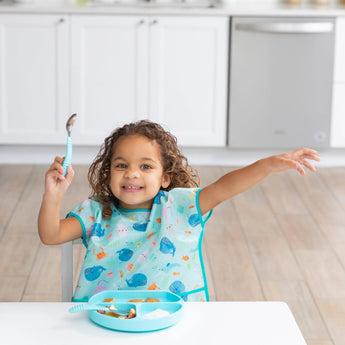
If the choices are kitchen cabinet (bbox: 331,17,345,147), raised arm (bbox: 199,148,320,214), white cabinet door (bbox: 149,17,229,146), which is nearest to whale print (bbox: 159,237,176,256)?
raised arm (bbox: 199,148,320,214)

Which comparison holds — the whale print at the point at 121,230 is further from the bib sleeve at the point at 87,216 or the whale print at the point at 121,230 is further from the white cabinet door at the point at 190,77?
the white cabinet door at the point at 190,77

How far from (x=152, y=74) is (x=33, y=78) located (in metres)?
0.72

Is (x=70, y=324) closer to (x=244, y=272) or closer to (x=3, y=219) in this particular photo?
(x=244, y=272)

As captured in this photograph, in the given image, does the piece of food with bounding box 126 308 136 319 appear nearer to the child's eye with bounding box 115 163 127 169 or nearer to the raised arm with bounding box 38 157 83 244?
the raised arm with bounding box 38 157 83 244

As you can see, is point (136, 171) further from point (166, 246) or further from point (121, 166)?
point (166, 246)

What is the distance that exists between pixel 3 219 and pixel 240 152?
68.2 inches

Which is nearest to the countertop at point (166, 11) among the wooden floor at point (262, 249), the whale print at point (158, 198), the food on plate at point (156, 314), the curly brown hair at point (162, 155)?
the wooden floor at point (262, 249)

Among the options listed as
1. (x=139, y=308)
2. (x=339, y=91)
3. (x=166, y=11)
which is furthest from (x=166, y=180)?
(x=339, y=91)

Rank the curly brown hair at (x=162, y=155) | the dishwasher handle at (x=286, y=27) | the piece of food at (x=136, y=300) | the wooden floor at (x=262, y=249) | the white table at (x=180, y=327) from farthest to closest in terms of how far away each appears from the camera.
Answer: the dishwasher handle at (x=286, y=27) → the wooden floor at (x=262, y=249) → the curly brown hair at (x=162, y=155) → the piece of food at (x=136, y=300) → the white table at (x=180, y=327)

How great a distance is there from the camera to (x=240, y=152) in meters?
4.74

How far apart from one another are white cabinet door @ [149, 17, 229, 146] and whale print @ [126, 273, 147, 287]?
3.04 metres

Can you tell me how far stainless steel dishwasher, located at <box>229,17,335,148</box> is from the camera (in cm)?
443

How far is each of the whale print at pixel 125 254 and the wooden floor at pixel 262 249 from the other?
106 centimetres

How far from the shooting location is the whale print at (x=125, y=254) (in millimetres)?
1577
